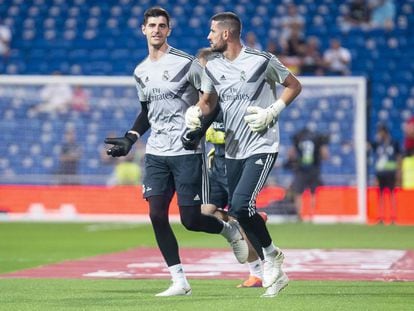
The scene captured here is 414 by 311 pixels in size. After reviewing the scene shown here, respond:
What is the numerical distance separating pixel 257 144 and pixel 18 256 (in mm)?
6131

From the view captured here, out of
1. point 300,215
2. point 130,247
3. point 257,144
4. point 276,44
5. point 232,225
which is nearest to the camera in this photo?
point 257,144

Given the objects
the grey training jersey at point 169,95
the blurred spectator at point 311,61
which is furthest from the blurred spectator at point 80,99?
the grey training jersey at point 169,95

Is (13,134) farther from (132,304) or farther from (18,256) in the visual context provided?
(132,304)

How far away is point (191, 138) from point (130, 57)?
65.4 feet

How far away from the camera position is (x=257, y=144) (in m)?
9.45

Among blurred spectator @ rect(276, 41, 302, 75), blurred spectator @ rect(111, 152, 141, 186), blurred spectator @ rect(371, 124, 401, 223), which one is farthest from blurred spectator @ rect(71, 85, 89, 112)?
blurred spectator @ rect(371, 124, 401, 223)

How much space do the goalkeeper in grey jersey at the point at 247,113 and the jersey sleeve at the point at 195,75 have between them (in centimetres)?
6

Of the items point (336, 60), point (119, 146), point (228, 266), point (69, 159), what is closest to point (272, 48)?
point (336, 60)

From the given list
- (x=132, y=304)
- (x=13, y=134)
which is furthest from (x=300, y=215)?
(x=132, y=304)

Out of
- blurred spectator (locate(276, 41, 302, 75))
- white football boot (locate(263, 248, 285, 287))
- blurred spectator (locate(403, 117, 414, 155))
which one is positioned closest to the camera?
white football boot (locate(263, 248, 285, 287))

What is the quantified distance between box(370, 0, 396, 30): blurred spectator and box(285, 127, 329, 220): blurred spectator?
590 centimetres

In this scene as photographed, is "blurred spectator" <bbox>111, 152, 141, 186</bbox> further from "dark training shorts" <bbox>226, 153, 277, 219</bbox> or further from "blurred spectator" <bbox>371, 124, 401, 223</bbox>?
"dark training shorts" <bbox>226, 153, 277, 219</bbox>

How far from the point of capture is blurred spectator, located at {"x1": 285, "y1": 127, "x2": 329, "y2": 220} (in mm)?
23328

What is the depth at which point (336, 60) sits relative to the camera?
88.9 feet
